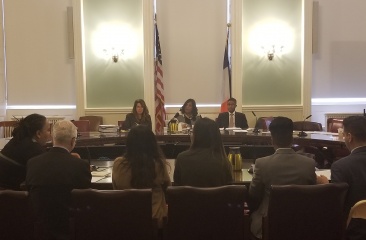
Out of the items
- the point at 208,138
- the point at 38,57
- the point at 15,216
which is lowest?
the point at 15,216

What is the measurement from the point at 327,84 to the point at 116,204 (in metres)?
7.29

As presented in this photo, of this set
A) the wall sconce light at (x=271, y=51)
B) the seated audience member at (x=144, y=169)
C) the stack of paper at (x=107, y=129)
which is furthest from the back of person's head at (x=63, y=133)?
the wall sconce light at (x=271, y=51)

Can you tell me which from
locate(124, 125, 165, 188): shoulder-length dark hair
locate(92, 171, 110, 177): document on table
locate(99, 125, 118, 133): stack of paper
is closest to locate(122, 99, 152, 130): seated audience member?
locate(99, 125, 118, 133): stack of paper

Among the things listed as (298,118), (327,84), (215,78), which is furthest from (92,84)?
(327,84)

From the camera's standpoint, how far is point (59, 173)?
102 inches

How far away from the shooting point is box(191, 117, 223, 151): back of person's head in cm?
290

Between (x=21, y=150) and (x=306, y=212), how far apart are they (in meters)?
A: 2.15

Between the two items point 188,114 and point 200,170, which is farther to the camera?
point 188,114

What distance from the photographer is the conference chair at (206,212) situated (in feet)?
7.60

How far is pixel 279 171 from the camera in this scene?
259 centimetres

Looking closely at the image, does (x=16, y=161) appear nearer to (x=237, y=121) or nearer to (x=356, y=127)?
(x=356, y=127)

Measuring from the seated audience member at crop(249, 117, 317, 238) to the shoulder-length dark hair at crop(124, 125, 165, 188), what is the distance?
626 mm

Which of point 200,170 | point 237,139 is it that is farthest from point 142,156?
point 237,139

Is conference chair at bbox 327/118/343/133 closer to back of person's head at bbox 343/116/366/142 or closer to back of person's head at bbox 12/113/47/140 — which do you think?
back of person's head at bbox 343/116/366/142
